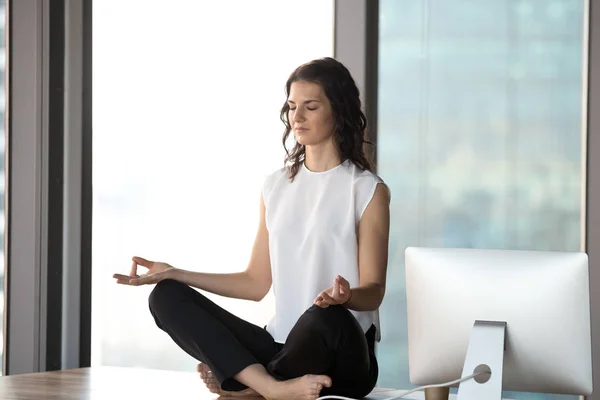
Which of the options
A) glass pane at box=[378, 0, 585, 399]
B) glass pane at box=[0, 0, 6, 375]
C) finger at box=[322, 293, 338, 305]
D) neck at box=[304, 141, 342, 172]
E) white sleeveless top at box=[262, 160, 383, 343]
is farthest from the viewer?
glass pane at box=[0, 0, 6, 375]

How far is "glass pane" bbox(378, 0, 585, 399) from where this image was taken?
9.59ft

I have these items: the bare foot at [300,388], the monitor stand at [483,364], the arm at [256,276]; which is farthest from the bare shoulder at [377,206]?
the monitor stand at [483,364]

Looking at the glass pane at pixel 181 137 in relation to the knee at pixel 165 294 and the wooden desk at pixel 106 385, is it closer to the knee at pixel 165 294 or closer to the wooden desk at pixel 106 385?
the wooden desk at pixel 106 385

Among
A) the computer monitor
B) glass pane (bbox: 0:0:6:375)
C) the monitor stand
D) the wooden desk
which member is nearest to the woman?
the wooden desk

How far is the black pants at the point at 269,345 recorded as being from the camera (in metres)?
2.21

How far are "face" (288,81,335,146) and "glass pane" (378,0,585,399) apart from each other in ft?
2.09

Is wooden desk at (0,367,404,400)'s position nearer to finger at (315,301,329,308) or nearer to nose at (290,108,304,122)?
finger at (315,301,329,308)

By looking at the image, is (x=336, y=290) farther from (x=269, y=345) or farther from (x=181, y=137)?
(x=181, y=137)

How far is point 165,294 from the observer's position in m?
2.40

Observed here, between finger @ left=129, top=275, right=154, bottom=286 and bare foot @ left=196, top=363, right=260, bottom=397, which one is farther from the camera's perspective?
bare foot @ left=196, top=363, right=260, bottom=397

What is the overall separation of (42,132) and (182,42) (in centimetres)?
71

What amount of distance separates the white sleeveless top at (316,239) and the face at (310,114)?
0.41 ft

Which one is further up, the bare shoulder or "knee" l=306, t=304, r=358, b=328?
the bare shoulder

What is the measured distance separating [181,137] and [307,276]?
1.18 metres
